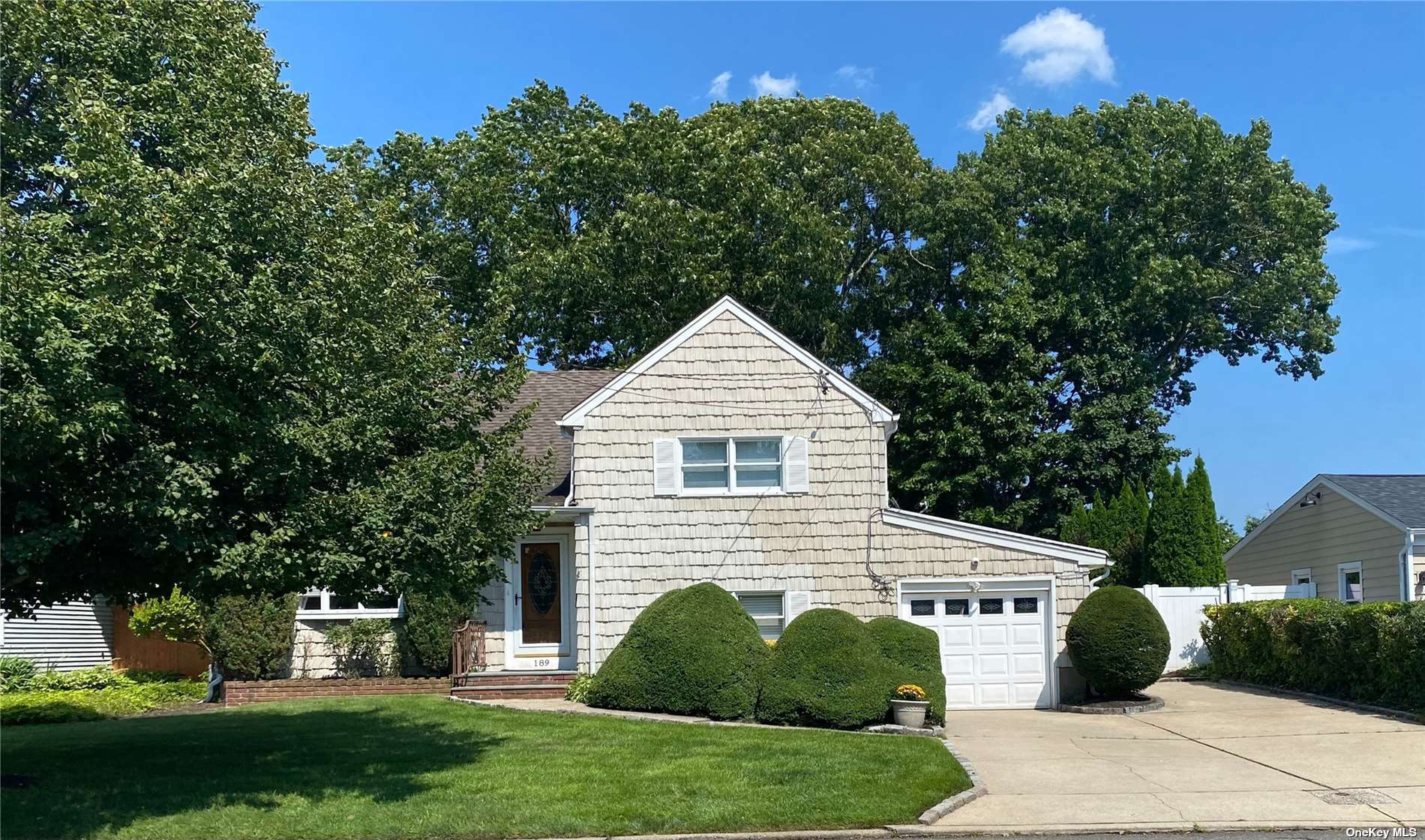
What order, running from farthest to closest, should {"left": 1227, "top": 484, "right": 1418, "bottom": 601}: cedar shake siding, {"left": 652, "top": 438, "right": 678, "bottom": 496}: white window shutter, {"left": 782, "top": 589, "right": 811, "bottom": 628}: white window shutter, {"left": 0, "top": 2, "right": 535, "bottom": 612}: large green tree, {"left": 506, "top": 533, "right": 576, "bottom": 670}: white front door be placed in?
{"left": 1227, "top": 484, "right": 1418, "bottom": 601}: cedar shake siding
{"left": 506, "top": 533, "right": 576, "bottom": 670}: white front door
{"left": 652, "top": 438, "right": 678, "bottom": 496}: white window shutter
{"left": 782, "top": 589, "right": 811, "bottom": 628}: white window shutter
{"left": 0, "top": 2, "right": 535, "bottom": 612}: large green tree

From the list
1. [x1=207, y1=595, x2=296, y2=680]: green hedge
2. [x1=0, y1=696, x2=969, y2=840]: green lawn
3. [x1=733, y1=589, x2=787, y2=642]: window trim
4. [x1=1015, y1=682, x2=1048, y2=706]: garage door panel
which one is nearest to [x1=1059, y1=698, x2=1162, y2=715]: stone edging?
[x1=1015, y1=682, x2=1048, y2=706]: garage door panel

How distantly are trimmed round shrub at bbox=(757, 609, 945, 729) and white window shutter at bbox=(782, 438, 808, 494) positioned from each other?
12.6ft

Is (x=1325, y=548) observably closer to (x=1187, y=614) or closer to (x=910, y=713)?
(x=1187, y=614)

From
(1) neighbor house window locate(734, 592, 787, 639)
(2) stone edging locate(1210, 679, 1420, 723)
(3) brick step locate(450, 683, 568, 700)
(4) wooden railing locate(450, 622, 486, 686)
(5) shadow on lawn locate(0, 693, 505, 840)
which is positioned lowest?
(2) stone edging locate(1210, 679, 1420, 723)

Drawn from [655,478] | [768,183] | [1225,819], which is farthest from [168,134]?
[768,183]

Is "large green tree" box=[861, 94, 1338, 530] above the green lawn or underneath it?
above

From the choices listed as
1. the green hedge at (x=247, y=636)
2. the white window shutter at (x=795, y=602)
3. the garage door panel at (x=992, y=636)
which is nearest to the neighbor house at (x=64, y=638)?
the green hedge at (x=247, y=636)

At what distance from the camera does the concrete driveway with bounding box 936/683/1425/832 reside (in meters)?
10.4

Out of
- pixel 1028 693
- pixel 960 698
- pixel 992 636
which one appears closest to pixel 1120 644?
pixel 1028 693

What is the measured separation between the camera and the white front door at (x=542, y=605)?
68.0 feet

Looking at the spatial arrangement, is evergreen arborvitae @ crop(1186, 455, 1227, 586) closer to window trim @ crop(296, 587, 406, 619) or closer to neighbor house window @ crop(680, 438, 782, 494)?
neighbor house window @ crop(680, 438, 782, 494)

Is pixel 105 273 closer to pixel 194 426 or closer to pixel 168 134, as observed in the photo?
pixel 194 426

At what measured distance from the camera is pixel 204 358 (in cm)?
966

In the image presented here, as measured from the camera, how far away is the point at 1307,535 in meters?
26.2
